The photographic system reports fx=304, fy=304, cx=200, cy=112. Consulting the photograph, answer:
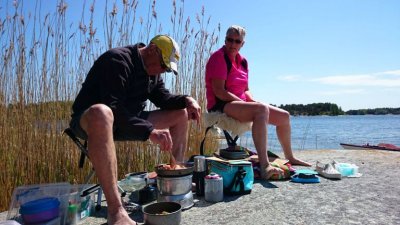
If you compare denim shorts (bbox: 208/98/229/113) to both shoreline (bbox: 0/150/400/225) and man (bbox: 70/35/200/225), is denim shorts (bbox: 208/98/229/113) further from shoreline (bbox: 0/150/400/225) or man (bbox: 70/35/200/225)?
shoreline (bbox: 0/150/400/225)

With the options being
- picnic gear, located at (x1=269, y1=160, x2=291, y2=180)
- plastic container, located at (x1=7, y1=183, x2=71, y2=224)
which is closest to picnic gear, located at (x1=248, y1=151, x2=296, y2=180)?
picnic gear, located at (x1=269, y1=160, x2=291, y2=180)

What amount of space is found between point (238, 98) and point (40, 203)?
6.05 feet

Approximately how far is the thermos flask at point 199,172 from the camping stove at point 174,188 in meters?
0.26

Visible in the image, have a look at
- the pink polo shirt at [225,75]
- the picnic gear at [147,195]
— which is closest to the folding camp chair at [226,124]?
the pink polo shirt at [225,75]

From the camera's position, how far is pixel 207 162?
2.34m

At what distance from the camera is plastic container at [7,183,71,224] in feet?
5.12

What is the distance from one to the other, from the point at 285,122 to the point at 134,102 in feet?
5.16

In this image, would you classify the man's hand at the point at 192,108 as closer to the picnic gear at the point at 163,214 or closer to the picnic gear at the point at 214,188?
the picnic gear at the point at 214,188

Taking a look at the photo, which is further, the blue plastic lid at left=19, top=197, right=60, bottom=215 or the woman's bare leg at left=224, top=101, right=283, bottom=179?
the woman's bare leg at left=224, top=101, right=283, bottom=179

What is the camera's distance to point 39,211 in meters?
1.56

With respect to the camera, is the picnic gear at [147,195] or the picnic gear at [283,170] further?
the picnic gear at [283,170]

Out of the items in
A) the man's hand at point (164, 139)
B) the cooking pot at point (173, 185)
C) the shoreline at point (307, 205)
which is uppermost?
the man's hand at point (164, 139)

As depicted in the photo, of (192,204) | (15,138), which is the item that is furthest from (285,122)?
(15,138)

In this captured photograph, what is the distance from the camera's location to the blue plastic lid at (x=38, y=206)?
155 centimetres
